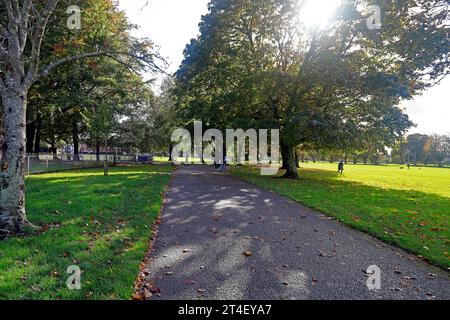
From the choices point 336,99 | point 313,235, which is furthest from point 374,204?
point 336,99

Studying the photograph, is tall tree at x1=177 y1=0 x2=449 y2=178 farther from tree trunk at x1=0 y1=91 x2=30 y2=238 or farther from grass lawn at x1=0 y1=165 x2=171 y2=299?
tree trunk at x1=0 y1=91 x2=30 y2=238

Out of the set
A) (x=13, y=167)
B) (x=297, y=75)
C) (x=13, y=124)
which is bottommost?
(x=13, y=167)

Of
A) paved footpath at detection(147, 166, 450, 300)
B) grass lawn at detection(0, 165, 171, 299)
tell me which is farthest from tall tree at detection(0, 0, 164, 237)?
paved footpath at detection(147, 166, 450, 300)

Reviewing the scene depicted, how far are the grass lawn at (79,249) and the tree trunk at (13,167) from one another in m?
0.65

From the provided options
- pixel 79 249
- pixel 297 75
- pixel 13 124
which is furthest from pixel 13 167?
pixel 297 75

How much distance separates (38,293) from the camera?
375cm

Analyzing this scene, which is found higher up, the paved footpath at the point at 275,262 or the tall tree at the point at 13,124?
the tall tree at the point at 13,124

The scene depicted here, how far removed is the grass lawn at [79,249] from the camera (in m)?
3.90

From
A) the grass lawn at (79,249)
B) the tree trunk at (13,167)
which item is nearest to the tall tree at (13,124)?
the tree trunk at (13,167)

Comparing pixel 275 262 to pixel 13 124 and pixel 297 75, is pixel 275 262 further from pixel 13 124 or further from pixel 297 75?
pixel 297 75

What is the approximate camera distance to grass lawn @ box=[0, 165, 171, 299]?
12.8 ft

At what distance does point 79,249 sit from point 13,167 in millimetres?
2640

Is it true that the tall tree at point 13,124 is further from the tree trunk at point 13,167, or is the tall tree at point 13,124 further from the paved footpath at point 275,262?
the paved footpath at point 275,262

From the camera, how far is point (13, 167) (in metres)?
6.39
